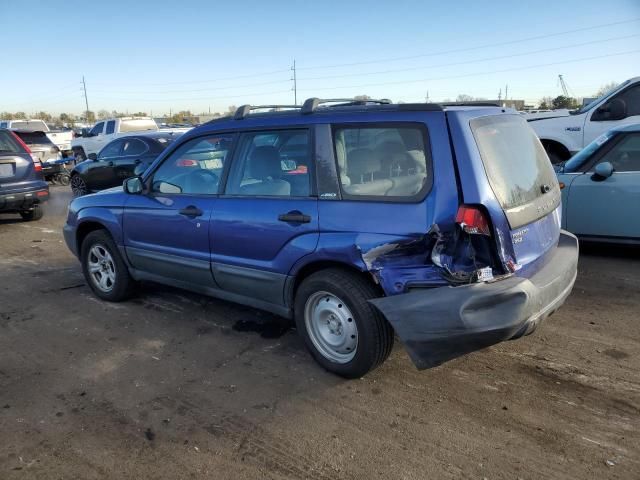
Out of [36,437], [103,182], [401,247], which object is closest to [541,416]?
[401,247]

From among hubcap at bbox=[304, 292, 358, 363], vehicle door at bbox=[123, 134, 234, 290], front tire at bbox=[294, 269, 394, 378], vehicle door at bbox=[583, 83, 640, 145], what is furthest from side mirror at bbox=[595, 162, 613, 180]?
vehicle door at bbox=[123, 134, 234, 290]

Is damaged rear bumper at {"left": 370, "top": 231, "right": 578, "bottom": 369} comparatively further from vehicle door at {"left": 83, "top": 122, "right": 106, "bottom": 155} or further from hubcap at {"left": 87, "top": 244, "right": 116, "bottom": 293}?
vehicle door at {"left": 83, "top": 122, "right": 106, "bottom": 155}

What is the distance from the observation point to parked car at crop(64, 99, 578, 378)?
2.98 metres

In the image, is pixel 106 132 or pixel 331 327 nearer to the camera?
pixel 331 327

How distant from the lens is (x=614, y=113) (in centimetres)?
816

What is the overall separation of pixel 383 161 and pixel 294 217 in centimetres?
71

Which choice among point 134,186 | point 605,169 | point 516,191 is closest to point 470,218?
point 516,191

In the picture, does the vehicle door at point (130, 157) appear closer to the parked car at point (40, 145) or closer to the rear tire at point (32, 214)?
the rear tire at point (32, 214)

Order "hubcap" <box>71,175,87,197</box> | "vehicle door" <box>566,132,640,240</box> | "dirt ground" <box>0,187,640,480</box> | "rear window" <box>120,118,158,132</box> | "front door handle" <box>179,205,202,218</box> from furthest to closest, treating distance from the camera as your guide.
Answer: "rear window" <box>120,118,158,132</box> → "hubcap" <box>71,175,87,197</box> → "vehicle door" <box>566,132,640,240</box> → "front door handle" <box>179,205,202,218</box> → "dirt ground" <box>0,187,640,480</box>

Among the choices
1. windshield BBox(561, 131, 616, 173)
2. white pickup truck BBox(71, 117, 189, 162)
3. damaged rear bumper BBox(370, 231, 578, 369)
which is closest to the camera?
damaged rear bumper BBox(370, 231, 578, 369)

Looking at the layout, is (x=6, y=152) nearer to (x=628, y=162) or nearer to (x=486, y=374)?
(x=486, y=374)

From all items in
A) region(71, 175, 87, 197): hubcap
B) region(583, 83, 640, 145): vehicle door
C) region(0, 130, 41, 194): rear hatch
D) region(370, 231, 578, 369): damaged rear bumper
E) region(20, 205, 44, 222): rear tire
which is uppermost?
region(583, 83, 640, 145): vehicle door

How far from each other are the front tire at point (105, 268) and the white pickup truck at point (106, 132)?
14472mm

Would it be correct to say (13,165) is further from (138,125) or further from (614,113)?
(138,125)
